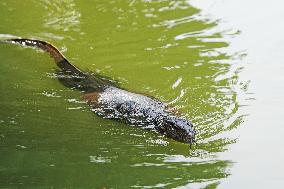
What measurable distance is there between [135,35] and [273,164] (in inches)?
167

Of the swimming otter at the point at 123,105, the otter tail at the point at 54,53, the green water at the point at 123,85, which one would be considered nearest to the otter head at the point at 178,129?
the swimming otter at the point at 123,105

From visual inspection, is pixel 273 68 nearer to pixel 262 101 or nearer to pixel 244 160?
pixel 262 101

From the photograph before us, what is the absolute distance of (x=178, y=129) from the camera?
20.1ft

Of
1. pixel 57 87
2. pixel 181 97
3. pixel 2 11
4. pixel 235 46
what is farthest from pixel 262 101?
pixel 2 11

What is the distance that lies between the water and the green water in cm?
2

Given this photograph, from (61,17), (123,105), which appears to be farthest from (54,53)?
(123,105)

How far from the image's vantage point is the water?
18.6ft

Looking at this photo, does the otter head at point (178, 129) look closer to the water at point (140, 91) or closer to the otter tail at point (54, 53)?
the water at point (140, 91)

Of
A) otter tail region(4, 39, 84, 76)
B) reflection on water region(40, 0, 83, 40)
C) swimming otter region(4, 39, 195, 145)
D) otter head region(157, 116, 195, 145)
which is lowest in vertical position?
otter head region(157, 116, 195, 145)

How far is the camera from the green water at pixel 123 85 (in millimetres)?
5680

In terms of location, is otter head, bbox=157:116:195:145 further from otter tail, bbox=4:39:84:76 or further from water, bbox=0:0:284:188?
otter tail, bbox=4:39:84:76

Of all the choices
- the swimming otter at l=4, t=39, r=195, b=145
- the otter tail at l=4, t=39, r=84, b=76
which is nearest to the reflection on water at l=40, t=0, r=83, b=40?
the otter tail at l=4, t=39, r=84, b=76

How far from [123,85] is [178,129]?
6.21ft

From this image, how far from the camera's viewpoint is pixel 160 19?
995 centimetres
